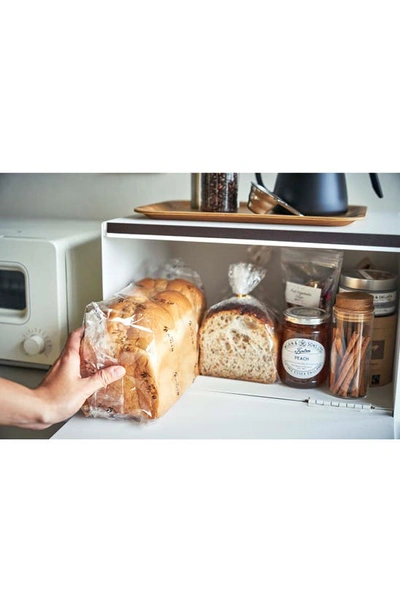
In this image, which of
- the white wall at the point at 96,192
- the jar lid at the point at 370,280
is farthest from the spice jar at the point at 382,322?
the white wall at the point at 96,192

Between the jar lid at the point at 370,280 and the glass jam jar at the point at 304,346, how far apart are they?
0.09 m

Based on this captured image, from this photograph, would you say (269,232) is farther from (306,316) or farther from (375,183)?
(375,183)

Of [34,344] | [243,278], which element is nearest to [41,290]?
[34,344]

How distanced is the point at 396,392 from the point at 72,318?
2.21 ft

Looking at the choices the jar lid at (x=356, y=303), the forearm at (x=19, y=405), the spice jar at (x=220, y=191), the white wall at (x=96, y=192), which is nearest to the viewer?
the forearm at (x=19, y=405)

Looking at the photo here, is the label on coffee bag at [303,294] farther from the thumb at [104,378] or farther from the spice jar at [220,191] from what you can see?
the thumb at [104,378]

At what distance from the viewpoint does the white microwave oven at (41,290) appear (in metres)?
1.31

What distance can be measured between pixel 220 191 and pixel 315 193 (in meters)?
0.19

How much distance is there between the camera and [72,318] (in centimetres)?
136

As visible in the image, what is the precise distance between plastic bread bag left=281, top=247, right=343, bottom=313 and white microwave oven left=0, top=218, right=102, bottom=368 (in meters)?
0.43

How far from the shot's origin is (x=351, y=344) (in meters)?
1.18

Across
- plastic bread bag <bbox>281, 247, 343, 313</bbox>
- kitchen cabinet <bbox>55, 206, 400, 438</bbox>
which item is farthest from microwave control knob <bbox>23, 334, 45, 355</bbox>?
plastic bread bag <bbox>281, 247, 343, 313</bbox>

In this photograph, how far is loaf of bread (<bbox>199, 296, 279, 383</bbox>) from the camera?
49.3 inches

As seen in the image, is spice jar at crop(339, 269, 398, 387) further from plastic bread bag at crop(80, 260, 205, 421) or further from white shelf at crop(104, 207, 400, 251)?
plastic bread bag at crop(80, 260, 205, 421)
